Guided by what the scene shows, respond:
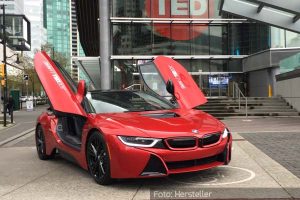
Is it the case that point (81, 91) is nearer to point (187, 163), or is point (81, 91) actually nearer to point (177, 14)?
point (187, 163)

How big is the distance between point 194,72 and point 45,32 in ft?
437

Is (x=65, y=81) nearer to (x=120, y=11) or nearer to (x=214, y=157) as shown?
(x=214, y=157)

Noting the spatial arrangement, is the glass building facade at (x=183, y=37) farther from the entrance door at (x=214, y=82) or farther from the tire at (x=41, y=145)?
the tire at (x=41, y=145)

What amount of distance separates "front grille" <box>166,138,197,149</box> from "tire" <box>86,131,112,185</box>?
87cm

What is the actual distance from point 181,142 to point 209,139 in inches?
17.9

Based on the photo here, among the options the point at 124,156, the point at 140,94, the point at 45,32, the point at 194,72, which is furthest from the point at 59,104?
the point at 45,32

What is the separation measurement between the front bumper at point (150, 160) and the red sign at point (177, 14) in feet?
96.2

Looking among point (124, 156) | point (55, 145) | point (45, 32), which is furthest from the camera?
point (45, 32)

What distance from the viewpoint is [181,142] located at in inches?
222

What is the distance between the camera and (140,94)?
7785mm

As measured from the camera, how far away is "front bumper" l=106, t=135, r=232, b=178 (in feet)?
18.1

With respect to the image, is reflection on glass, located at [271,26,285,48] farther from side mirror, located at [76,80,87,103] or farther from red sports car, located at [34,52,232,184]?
side mirror, located at [76,80,87,103]

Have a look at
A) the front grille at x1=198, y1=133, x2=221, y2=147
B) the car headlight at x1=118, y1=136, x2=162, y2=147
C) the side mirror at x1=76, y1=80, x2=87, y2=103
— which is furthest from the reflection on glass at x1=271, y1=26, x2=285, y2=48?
the car headlight at x1=118, y1=136, x2=162, y2=147

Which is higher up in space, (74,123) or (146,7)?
(146,7)
